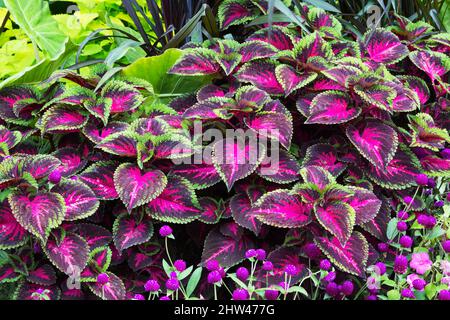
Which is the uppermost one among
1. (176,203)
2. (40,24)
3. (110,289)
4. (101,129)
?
(40,24)

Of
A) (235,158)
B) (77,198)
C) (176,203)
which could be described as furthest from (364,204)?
(77,198)

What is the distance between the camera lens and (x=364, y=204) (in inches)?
64.5

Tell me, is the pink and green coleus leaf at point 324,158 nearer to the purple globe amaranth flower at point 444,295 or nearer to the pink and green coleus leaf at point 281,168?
the pink and green coleus leaf at point 281,168

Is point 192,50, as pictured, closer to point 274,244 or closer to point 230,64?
point 230,64

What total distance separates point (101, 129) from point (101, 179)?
166mm

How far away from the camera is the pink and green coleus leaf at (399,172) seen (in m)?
1.75

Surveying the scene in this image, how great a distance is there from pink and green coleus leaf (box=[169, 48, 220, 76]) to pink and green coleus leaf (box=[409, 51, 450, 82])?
59 centimetres

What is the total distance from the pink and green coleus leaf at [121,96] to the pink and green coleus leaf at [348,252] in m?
0.58

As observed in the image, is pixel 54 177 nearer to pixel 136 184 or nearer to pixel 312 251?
pixel 136 184

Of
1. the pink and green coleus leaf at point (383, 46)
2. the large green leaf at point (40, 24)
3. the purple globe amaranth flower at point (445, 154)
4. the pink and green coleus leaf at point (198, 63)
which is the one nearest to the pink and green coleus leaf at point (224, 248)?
the pink and green coleus leaf at point (198, 63)

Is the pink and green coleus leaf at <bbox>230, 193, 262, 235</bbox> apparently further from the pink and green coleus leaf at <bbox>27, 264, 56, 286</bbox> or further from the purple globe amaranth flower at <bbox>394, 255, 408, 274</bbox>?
the pink and green coleus leaf at <bbox>27, 264, 56, 286</bbox>

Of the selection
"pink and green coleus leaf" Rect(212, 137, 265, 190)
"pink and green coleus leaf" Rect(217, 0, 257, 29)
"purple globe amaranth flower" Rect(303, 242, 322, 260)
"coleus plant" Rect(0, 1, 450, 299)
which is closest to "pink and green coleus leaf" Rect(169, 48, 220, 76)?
"coleus plant" Rect(0, 1, 450, 299)

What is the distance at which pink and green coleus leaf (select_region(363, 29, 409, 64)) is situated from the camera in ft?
6.64

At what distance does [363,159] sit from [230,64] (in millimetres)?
425
